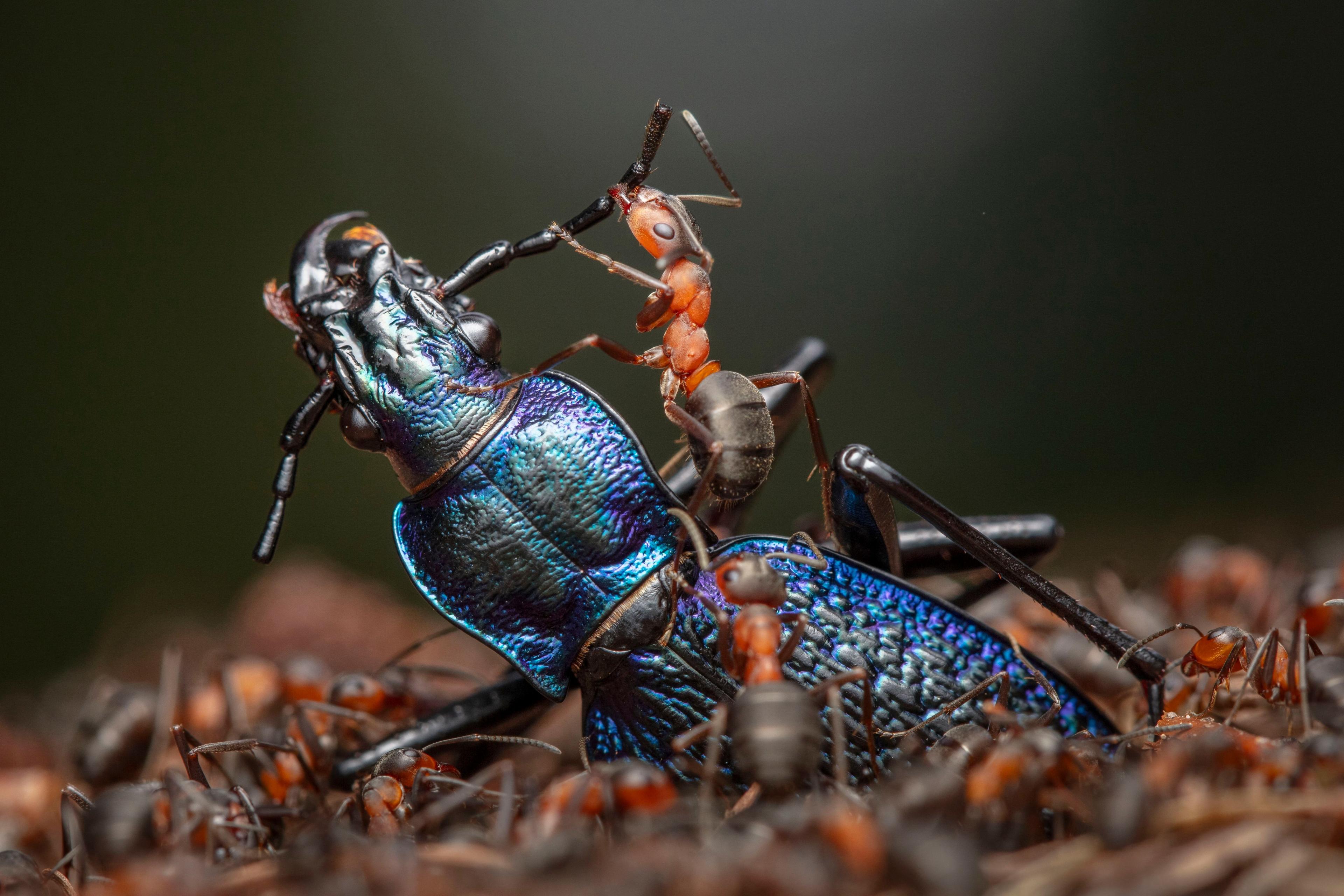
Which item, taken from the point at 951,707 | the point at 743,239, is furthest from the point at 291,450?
the point at 743,239

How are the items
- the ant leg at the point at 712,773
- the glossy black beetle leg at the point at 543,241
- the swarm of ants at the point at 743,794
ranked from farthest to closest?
the glossy black beetle leg at the point at 543,241 < the ant leg at the point at 712,773 < the swarm of ants at the point at 743,794

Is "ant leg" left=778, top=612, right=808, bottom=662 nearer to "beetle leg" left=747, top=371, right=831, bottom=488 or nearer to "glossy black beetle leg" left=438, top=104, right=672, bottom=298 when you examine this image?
"beetle leg" left=747, top=371, right=831, bottom=488

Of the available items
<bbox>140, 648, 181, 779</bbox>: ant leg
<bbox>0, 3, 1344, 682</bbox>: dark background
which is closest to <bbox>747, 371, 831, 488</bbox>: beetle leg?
<bbox>0, 3, 1344, 682</bbox>: dark background

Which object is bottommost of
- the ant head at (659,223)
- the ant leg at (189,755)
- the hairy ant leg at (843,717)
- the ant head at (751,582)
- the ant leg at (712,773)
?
the ant leg at (189,755)

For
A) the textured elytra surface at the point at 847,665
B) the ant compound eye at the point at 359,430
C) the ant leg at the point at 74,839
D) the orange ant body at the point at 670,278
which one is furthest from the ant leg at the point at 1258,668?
the ant leg at the point at 74,839

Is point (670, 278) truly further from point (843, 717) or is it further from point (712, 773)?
point (712, 773)

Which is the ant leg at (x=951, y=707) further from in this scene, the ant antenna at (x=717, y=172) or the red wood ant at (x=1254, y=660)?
the ant antenna at (x=717, y=172)

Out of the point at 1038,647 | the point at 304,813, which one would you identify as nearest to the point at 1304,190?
the point at 1038,647

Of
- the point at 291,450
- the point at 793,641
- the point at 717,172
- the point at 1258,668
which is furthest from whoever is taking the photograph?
the point at 717,172
